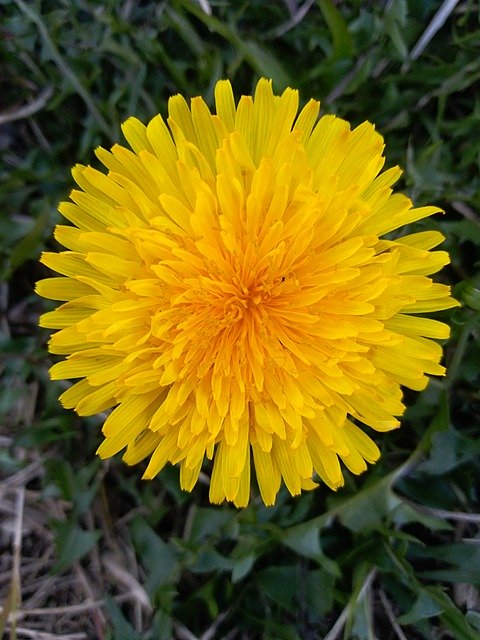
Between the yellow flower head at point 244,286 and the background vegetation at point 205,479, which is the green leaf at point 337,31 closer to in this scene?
the background vegetation at point 205,479

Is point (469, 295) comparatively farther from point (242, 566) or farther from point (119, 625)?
point (119, 625)

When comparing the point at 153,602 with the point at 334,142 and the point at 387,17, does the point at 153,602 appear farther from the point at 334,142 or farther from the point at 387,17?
the point at 387,17

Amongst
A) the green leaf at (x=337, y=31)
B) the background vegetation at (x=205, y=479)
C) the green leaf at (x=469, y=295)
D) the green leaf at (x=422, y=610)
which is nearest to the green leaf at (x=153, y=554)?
the background vegetation at (x=205, y=479)

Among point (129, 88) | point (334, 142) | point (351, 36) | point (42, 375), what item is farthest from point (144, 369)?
point (351, 36)

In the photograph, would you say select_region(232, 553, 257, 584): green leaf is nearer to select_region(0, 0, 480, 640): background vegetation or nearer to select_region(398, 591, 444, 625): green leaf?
select_region(0, 0, 480, 640): background vegetation

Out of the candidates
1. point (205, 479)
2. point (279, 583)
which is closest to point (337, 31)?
point (205, 479)

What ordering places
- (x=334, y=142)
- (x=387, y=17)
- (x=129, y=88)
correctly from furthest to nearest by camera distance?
(x=129, y=88), (x=387, y=17), (x=334, y=142)

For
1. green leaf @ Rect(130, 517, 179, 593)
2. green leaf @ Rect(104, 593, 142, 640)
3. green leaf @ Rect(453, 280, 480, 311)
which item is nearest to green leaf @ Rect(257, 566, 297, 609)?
green leaf @ Rect(130, 517, 179, 593)
